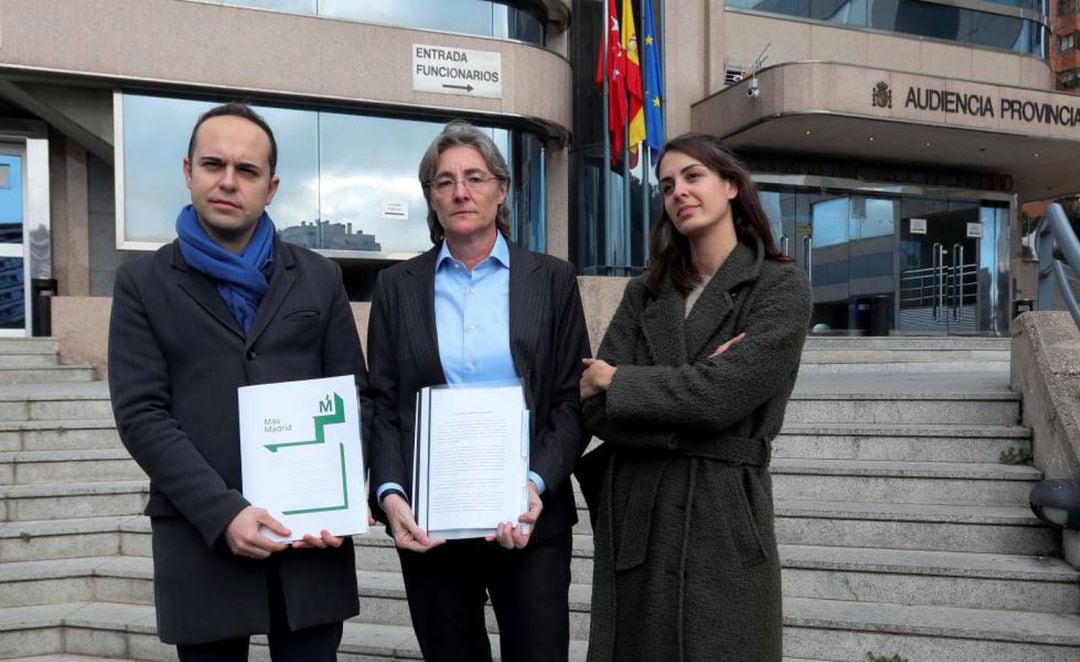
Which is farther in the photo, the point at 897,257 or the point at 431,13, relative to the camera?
the point at 897,257

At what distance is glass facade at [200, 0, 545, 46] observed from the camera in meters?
10.1

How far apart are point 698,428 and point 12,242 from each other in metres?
11.1

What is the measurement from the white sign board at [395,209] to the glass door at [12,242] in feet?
15.3

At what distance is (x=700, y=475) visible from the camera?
1958 millimetres

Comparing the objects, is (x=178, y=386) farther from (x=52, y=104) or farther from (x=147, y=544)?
(x=52, y=104)

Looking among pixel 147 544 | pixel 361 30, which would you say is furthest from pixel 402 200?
pixel 147 544

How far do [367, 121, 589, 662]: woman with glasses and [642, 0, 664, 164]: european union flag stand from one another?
31.1ft

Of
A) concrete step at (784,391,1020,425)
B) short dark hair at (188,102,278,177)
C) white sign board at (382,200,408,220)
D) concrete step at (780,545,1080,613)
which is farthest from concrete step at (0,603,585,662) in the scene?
white sign board at (382,200,408,220)

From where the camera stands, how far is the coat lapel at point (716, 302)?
6.55ft

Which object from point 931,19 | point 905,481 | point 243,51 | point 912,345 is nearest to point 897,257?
point 931,19

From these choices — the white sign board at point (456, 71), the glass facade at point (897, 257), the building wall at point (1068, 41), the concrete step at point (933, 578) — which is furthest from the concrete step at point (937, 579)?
the building wall at point (1068, 41)

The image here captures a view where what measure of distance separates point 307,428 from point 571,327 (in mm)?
812

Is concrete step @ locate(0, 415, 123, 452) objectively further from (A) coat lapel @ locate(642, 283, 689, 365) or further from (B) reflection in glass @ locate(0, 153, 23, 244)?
(B) reflection in glass @ locate(0, 153, 23, 244)

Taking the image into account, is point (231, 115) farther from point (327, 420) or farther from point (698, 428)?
point (698, 428)
